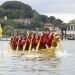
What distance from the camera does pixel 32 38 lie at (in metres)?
42.6

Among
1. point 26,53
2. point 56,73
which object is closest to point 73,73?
point 56,73

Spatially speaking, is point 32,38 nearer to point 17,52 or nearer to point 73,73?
point 17,52

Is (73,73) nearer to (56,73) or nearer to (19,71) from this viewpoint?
(56,73)

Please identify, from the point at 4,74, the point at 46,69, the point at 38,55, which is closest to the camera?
the point at 4,74

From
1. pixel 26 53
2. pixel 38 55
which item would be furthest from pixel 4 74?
pixel 26 53

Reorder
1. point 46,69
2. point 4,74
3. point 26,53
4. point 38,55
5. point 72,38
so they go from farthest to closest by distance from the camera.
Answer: point 72,38 < point 26,53 < point 38,55 < point 46,69 < point 4,74

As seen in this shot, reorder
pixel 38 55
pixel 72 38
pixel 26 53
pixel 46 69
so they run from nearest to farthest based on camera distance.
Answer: pixel 46 69
pixel 38 55
pixel 26 53
pixel 72 38

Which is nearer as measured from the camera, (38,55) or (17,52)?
(38,55)

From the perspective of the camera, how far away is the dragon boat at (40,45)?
39781 mm

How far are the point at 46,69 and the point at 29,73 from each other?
6.84 ft

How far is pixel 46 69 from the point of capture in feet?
87.1

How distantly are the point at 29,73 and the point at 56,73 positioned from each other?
4.38ft

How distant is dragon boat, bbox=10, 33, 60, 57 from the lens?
3978 centimetres

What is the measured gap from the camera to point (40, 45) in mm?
41281
